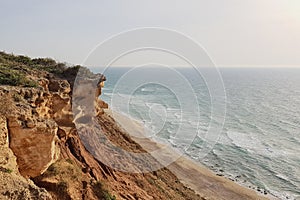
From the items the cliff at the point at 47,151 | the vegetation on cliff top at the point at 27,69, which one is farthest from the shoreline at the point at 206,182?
the vegetation on cliff top at the point at 27,69

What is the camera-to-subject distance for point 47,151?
1058cm

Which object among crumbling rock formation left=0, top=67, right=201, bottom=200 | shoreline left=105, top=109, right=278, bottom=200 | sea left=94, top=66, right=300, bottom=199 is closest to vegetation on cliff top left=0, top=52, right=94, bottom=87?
crumbling rock formation left=0, top=67, right=201, bottom=200

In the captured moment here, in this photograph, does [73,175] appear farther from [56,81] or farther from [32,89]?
[56,81]

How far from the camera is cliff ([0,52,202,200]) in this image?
30.6 ft

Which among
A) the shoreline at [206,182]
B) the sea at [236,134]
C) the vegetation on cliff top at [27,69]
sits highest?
the vegetation on cliff top at [27,69]

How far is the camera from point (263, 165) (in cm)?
3766

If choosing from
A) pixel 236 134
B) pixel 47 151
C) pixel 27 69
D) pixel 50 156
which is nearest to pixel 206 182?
pixel 236 134

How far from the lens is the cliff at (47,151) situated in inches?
367

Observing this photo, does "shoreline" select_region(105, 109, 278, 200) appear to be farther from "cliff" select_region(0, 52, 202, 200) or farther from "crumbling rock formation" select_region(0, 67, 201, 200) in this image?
"crumbling rock formation" select_region(0, 67, 201, 200)

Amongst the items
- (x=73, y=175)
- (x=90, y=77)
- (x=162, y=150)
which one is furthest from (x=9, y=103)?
(x=162, y=150)

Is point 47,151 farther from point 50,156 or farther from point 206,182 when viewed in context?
point 206,182

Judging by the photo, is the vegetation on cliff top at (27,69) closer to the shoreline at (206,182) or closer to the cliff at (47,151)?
the cliff at (47,151)

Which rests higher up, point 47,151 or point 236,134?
point 47,151

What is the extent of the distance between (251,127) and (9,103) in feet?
A: 166
